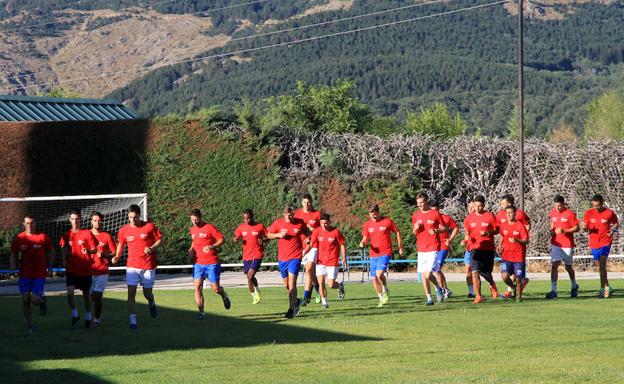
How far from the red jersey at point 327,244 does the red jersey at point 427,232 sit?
1512mm

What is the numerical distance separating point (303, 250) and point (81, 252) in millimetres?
4368

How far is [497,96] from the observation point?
194000 millimetres

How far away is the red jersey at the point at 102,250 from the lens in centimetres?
1947

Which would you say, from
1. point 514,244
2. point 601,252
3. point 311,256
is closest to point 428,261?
point 514,244

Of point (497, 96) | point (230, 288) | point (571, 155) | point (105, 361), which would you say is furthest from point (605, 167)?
point (497, 96)

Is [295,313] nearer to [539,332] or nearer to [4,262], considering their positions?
[539,332]

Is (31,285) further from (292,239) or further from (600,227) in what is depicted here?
(600,227)

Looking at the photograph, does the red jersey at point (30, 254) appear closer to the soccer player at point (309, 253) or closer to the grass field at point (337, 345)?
the grass field at point (337, 345)

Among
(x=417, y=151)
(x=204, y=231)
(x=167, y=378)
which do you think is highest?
(x=417, y=151)

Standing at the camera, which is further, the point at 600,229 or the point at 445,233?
the point at 600,229

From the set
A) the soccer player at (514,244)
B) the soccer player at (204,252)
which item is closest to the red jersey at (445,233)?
the soccer player at (514,244)

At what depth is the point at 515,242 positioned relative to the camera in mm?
22641

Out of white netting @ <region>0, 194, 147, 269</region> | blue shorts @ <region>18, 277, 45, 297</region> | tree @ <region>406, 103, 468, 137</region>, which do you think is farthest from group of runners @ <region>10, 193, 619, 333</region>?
tree @ <region>406, 103, 468, 137</region>

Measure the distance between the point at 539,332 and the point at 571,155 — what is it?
67.9 ft
